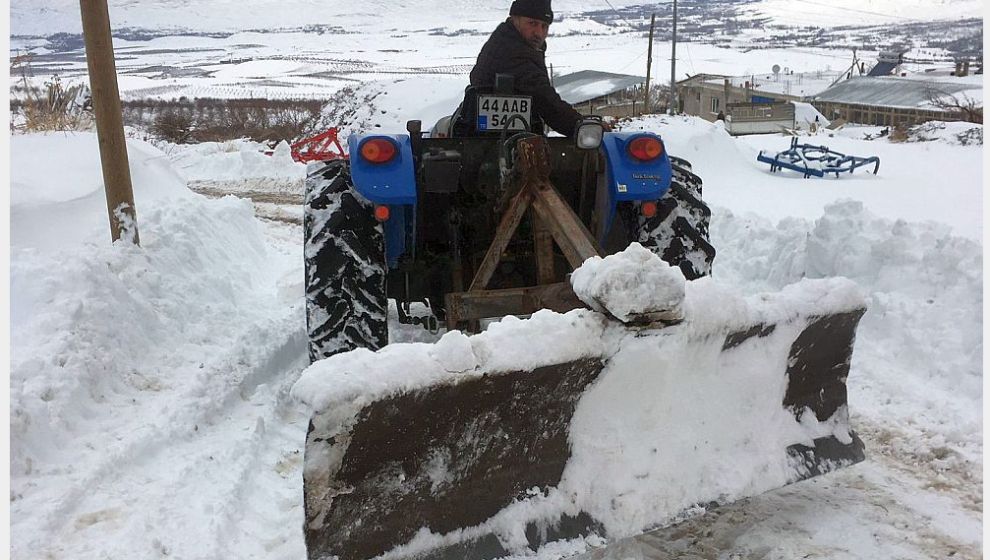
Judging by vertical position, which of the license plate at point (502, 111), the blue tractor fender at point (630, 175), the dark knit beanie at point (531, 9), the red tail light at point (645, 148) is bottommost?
the blue tractor fender at point (630, 175)

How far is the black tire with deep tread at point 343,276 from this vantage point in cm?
285

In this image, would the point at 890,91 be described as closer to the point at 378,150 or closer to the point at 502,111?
the point at 502,111

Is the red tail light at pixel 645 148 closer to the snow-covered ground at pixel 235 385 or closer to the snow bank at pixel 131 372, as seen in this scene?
the snow-covered ground at pixel 235 385

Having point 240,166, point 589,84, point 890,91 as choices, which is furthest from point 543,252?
point 890,91

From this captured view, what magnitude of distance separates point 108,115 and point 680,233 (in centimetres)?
364

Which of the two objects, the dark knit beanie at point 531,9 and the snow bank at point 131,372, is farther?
the dark knit beanie at point 531,9

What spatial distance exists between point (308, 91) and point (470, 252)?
135 feet

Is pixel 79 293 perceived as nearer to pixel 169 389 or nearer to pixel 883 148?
pixel 169 389

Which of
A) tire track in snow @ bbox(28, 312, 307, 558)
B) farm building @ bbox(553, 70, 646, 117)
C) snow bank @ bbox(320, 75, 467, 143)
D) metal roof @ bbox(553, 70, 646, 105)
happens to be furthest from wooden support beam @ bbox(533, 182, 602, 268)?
metal roof @ bbox(553, 70, 646, 105)

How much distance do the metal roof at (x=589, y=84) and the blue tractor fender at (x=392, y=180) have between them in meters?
33.7

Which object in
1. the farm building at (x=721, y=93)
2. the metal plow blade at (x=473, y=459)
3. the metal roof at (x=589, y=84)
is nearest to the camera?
the metal plow blade at (x=473, y=459)

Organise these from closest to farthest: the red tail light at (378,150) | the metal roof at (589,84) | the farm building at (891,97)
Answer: the red tail light at (378,150)
the metal roof at (589,84)
the farm building at (891,97)

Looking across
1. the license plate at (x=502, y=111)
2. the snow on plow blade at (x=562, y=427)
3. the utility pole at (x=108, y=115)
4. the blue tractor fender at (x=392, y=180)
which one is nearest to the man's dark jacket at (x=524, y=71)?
the license plate at (x=502, y=111)

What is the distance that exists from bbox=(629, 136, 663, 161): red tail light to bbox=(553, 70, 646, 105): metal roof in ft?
110
